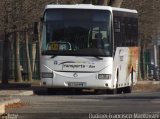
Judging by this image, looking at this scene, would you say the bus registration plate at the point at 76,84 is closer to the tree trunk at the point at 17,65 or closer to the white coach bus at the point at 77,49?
the white coach bus at the point at 77,49

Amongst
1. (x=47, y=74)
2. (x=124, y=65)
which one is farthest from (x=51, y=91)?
(x=124, y=65)

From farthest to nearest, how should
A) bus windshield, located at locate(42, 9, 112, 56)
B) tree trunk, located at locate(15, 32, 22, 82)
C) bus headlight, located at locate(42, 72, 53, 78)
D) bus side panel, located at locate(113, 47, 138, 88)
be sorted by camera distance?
tree trunk, located at locate(15, 32, 22, 82) < bus side panel, located at locate(113, 47, 138, 88) < bus headlight, located at locate(42, 72, 53, 78) < bus windshield, located at locate(42, 9, 112, 56)

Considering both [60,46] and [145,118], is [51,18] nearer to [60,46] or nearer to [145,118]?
[60,46]

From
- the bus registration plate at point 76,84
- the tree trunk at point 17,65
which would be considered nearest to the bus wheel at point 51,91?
the bus registration plate at point 76,84

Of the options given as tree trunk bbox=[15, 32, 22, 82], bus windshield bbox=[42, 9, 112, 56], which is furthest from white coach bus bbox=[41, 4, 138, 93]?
tree trunk bbox=[15, 32, 22, 82]

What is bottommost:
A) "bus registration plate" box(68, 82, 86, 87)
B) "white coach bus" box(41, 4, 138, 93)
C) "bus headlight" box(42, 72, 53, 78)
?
"bus registration plate" box(68, 82, 86, 87)

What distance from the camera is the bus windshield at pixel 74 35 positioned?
2783 cm

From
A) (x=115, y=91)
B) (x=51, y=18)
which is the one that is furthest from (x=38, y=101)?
(x=115, y=91)

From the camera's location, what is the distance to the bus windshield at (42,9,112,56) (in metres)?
27.8

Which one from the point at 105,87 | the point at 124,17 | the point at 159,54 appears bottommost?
the point at 159,54

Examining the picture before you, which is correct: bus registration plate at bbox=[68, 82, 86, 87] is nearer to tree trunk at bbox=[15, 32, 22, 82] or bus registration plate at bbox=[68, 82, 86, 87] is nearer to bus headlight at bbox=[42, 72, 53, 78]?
bus headlight at bbox=[42, 72, 53, 78]

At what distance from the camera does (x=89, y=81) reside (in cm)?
2789

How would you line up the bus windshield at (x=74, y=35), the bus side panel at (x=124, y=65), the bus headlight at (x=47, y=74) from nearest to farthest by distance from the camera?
the bus windshield at (x=74, y=35) < the bus headlight at (x=47, y=74) < the bus side panel at (x=124, y=65)

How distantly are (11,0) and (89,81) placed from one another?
908cm
